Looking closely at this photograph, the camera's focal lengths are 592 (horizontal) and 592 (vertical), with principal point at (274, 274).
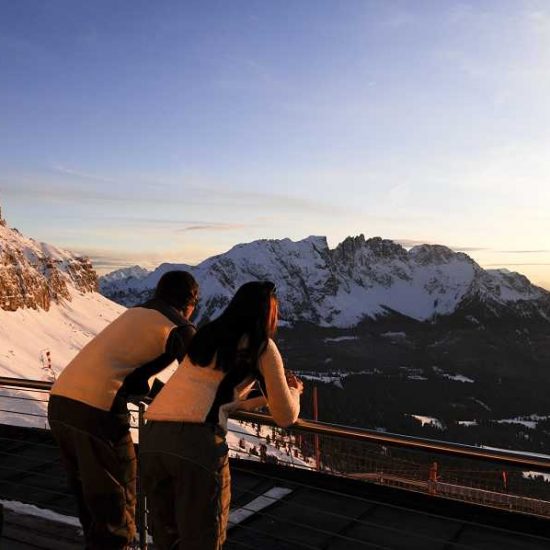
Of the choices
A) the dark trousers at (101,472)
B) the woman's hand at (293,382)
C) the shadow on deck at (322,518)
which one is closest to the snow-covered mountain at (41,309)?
the shadow on deck at (322,518)

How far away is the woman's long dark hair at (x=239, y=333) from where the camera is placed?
2.92 meters

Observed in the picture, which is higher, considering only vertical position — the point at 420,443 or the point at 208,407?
the point at 208,407

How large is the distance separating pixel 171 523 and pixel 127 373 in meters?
0.87

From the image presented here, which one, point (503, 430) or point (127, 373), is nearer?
point (127, 373)

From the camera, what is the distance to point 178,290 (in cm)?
346

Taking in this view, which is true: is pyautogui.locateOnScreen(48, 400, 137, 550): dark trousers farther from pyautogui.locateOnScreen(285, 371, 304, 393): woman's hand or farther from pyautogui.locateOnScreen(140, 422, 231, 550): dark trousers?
pyautogui.locateOnScreen(285, 371, 304, 393): woman's hand

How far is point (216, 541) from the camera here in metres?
3.02

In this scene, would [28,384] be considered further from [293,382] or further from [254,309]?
[254,309]

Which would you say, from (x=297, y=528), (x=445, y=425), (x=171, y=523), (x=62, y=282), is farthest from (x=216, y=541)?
(x=445, y=425)

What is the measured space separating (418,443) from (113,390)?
1.83 m

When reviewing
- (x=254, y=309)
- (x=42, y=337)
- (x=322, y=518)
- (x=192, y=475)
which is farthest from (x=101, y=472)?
(x=42, y=337)

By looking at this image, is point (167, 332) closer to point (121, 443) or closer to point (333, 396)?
point (121, 443)

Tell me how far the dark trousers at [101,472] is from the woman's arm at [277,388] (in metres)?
1.06

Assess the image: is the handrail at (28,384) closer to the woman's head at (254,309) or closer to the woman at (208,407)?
the woman at (208,407)
